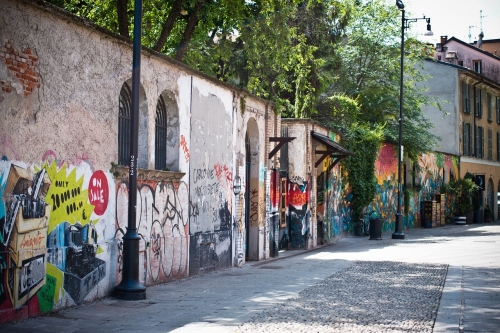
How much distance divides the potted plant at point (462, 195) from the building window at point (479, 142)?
172 inches

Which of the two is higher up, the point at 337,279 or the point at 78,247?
the point at 78,247

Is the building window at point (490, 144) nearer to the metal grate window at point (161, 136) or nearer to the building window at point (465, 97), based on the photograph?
the building window at point (465, 97)

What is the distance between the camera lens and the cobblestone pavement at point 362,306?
Answer: 28.2 ft

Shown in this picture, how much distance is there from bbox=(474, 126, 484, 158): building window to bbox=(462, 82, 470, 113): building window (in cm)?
304

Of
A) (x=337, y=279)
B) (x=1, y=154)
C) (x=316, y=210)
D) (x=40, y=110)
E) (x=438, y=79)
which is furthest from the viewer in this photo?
(x=438, y=79)

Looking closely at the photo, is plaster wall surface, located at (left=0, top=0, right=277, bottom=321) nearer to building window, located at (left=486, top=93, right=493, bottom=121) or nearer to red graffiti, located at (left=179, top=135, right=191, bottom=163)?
red graffiti, located at (left=179, top=135, right=191, bottom=163)

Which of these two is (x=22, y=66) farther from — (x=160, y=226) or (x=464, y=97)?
(x=464, y=97)

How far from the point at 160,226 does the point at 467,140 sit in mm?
40583

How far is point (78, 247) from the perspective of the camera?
9.81m

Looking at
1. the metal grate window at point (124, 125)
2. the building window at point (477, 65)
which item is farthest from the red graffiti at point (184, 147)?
the building window at point (477, 65)

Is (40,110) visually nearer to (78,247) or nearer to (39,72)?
(39,72)

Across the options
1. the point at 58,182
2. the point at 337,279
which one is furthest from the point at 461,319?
the point at 58,182

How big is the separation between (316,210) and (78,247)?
51.4 ft

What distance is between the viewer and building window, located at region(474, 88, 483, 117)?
5081 centimetres
